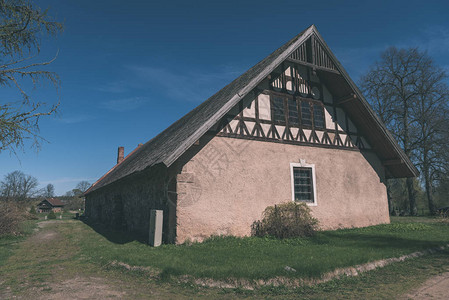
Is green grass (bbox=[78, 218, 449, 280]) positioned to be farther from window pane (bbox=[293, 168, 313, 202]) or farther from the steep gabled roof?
the steep gabled roof

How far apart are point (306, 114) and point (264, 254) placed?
7.47 m

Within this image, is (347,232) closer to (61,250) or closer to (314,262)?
(314,262)

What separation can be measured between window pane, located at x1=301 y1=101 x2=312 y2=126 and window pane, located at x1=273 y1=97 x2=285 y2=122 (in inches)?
48.0

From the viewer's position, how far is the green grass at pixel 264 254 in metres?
5.76

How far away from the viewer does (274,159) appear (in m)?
11.3

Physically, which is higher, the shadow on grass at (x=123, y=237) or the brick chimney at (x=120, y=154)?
the brick chimney at (x=120, y=154)

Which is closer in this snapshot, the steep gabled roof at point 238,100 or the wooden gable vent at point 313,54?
the steep gabled roof at point 238,100

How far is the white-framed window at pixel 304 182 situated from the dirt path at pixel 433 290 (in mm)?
6056

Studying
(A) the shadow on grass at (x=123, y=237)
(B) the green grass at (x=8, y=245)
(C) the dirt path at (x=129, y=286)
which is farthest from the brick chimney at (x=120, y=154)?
(C) the dirt path at (x=129, y=286)

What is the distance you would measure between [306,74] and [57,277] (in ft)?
40.1

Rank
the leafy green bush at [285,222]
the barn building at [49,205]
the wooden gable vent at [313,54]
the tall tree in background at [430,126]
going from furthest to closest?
the barn building at [49,205] → the tall tree in background at [430,126] → the wooden gable vent at [313,54] → the leafy green bush at [285,222]

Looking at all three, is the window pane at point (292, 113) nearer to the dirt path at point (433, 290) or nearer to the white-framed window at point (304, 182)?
the white-framed window at point (304, 182)

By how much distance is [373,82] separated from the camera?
26578 mm

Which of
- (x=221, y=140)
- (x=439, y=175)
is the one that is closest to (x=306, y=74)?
(x=221, y=140)
